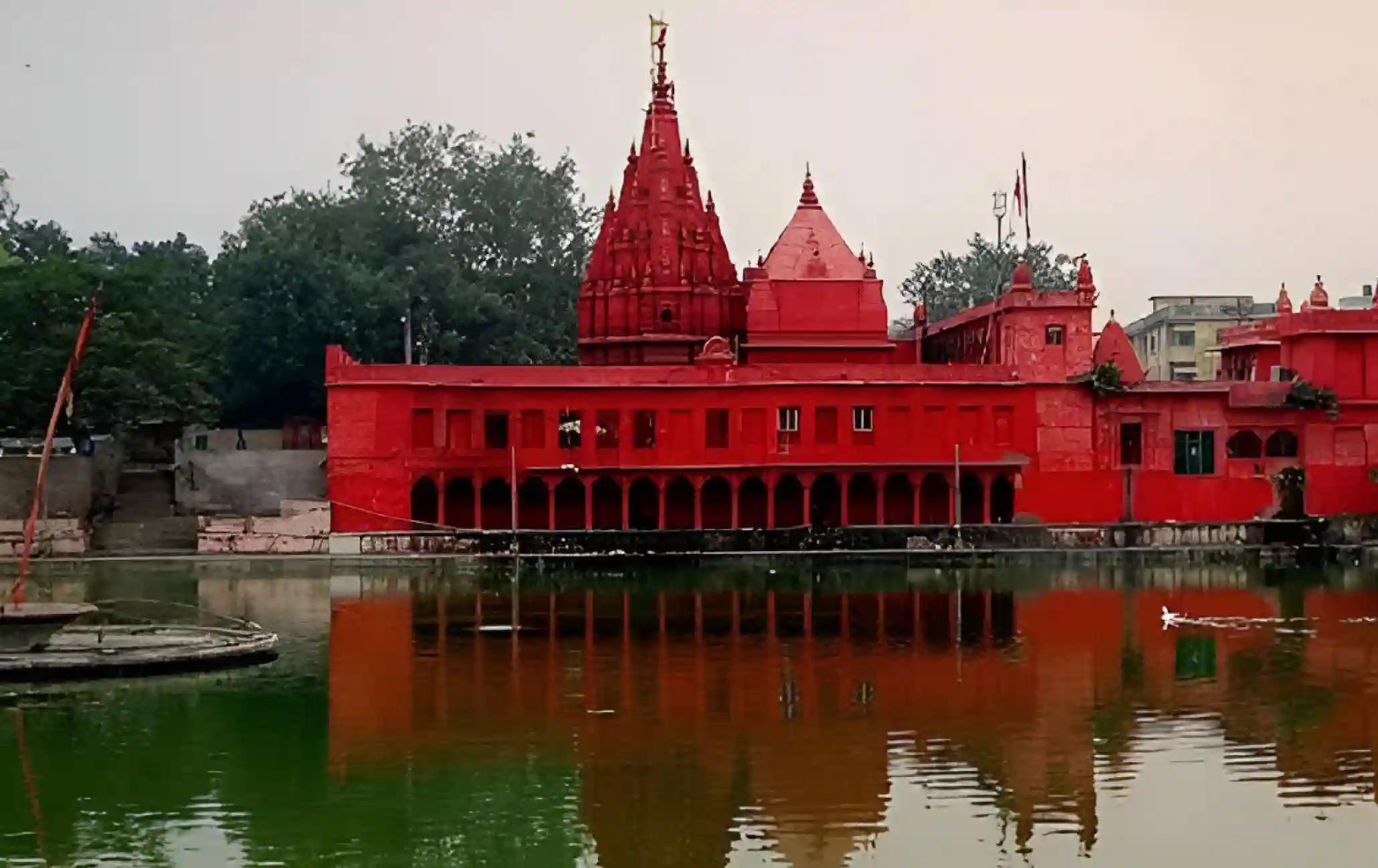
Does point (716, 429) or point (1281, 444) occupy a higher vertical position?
point (716, 429)

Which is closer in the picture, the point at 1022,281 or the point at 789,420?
the point at 789,420

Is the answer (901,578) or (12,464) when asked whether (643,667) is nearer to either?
(901,578)

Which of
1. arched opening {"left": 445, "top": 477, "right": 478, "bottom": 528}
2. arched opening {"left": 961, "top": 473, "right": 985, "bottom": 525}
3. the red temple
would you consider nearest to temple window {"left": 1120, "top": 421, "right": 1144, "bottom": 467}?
the red temple

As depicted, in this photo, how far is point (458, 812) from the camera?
19266mm

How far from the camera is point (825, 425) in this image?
4788 centimetres

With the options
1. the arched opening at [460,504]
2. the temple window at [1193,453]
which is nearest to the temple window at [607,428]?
the arched opening at [460,504]

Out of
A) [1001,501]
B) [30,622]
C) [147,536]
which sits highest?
[1001,501]

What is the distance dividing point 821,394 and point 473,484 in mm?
8461

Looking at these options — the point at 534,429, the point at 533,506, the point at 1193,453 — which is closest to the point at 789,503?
the point at 533,506

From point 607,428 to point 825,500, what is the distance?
19.9 feet

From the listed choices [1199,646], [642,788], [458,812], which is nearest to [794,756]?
[642,788]

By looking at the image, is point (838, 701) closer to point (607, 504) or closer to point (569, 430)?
point (569, 430)

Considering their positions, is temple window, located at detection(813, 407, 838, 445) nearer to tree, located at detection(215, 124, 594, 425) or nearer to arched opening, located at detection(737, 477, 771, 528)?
arched opening, located at detection(737, 477, 771, 528)

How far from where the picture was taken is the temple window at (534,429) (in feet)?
156
